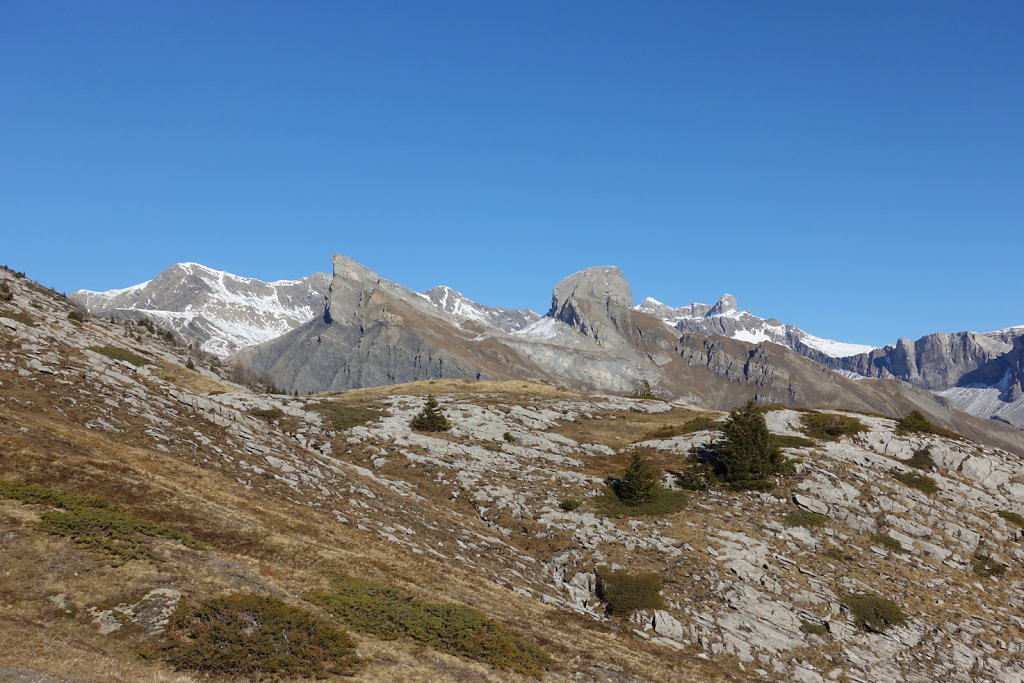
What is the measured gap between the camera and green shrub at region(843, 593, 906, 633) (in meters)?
29.3

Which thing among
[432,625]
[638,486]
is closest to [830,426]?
[638,486]

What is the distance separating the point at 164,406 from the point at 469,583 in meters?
25.5

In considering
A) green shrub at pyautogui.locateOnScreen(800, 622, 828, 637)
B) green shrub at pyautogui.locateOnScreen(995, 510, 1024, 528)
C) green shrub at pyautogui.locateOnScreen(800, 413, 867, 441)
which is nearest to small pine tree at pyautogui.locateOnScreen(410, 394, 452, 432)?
green shrub at pyautogui.locateOnScreen(800, 413, 867, 441)

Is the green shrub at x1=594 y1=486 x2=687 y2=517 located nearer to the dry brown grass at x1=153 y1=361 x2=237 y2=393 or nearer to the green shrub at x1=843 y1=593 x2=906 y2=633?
the green shrub at x1=843 y1=593 x2=906 y2=633

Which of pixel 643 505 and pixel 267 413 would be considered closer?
pixel 643 505

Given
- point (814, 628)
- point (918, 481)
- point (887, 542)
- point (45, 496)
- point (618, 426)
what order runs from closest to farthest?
point (45, 496) → point (814, 628) → point (887, 542) → point (918, 481) → point (618, 426)

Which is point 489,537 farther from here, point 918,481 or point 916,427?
point 916,427

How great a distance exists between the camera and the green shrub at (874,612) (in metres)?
29.3

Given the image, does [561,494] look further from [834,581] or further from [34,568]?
[34,568]

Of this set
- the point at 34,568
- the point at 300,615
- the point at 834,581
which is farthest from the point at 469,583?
the point at 834,581

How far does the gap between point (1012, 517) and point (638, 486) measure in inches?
1024

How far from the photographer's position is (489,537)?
113ft

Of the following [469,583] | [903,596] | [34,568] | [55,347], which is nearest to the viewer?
[34,568]

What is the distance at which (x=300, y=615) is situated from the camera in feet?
60.1
